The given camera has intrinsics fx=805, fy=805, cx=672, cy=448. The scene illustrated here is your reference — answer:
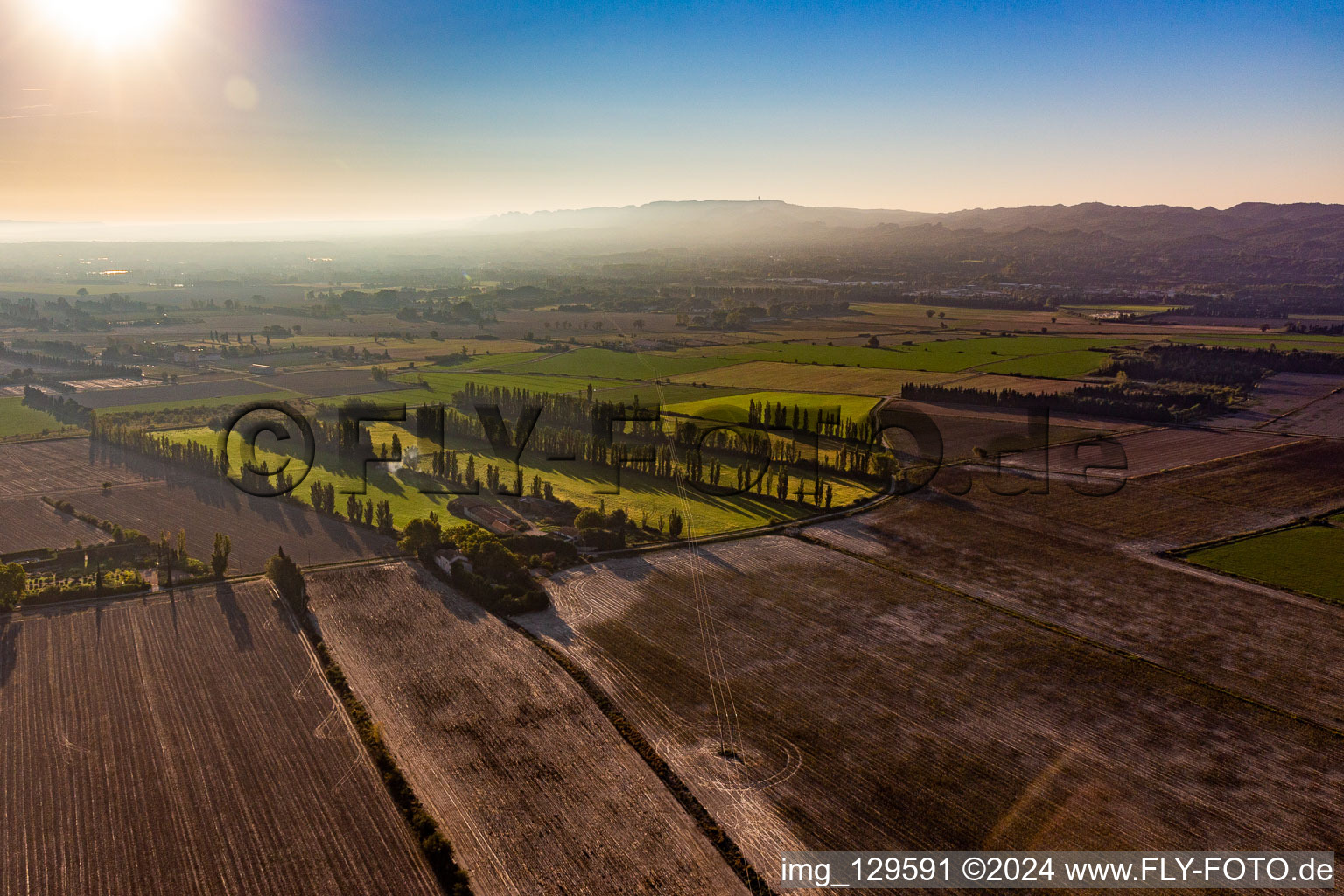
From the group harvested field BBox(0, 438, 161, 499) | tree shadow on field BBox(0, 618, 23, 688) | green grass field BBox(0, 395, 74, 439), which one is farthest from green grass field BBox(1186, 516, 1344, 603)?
green grass field BBox(0, 395, 74, 439)

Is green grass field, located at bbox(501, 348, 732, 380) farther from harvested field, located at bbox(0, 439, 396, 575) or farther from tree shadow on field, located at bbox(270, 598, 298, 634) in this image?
tree shadow on field, located at bbox(270, 598, 298, 634)

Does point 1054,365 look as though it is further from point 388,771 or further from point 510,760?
point 388,771

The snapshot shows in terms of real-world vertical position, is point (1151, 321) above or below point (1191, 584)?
above

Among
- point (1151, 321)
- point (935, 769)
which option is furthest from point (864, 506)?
point (1151, 321)

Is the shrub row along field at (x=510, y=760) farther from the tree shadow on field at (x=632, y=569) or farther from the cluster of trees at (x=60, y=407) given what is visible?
the cluster of trees at (x=60, y=407)

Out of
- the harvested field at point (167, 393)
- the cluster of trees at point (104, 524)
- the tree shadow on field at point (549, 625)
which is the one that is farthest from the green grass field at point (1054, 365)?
the harvested field at point (167, 393)

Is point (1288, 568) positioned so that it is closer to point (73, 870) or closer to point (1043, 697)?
point (1043, 697)
